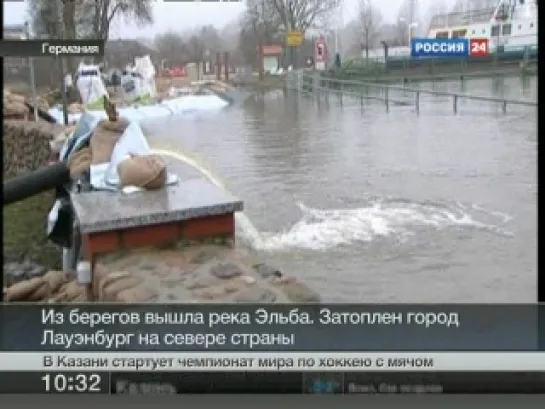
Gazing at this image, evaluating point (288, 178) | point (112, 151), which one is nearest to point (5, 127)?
point (112, 151)

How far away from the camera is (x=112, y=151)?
2.96 meters

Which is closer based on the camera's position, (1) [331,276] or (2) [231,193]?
(1) [331,276]

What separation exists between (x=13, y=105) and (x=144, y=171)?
541 millimetres

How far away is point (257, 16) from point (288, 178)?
653 millimetres

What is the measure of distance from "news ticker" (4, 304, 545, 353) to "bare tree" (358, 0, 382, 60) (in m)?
0.96

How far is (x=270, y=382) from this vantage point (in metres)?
2.36

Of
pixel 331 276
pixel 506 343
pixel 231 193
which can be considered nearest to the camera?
pixel 506 343

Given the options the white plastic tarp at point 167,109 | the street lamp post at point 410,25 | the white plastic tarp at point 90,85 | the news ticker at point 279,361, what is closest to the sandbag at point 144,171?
the white plastic tarp at point 167,109

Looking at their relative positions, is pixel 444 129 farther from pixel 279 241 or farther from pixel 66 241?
pixel 66 241

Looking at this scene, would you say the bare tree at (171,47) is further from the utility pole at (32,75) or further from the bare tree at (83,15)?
the utility pole at (32,75)

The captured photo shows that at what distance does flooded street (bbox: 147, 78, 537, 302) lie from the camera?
2625mm

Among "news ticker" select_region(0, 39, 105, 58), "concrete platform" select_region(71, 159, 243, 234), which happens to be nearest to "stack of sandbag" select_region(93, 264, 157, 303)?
"concrete platform" select_region(71, 159, 243, 234)

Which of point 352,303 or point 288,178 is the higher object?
point 288,178

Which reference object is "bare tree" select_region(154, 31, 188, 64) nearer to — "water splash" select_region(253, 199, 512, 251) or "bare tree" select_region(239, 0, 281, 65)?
"bare tree" select_region(239, 0, 281, 65)
